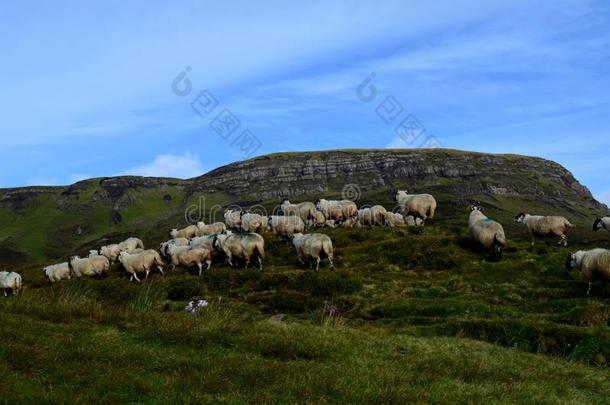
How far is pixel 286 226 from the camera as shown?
34.5 metres

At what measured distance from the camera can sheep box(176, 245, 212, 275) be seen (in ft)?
96.2

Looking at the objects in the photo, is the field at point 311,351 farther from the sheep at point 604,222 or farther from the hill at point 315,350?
the sheep at point 604,222

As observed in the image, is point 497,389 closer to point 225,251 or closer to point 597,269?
point 597,269

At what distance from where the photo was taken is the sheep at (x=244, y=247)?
93.3ft

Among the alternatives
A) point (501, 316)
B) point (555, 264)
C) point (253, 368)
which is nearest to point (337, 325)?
point (253, 368)

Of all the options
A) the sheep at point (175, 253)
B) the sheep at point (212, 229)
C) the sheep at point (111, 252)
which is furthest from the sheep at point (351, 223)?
the sheep at point (111, 252)

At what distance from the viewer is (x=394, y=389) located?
779 centimetres

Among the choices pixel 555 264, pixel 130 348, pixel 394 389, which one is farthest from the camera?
pixel 555 264

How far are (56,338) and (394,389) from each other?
597 centimetres

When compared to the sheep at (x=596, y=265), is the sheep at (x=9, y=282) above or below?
below

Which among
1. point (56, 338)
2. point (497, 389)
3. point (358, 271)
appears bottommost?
point (497, 389)

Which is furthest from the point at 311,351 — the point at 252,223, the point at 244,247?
the point at 252,223

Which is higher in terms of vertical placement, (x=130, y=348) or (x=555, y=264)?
(x=555, y=264)

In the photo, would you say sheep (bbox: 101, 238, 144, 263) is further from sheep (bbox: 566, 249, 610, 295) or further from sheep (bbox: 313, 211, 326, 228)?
sheep (bbox: 566, 249, 610, 295)
